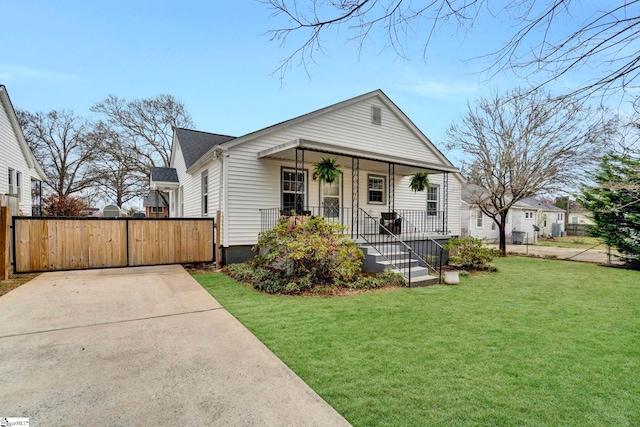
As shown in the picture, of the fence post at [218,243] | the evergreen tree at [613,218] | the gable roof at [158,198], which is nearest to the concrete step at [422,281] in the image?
the fence post at [218,243]

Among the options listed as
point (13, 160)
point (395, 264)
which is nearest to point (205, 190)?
point (395, 264)

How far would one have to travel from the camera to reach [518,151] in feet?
42.8

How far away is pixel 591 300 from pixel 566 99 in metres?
5.68

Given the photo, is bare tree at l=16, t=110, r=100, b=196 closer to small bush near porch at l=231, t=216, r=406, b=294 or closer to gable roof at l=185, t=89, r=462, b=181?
gable roof at l=185, t=89, r=462, b=181

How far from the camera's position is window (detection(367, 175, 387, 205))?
11.2 meters

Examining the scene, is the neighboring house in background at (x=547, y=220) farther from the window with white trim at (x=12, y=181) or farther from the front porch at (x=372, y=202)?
the window with white trim at (x=12, y=181)

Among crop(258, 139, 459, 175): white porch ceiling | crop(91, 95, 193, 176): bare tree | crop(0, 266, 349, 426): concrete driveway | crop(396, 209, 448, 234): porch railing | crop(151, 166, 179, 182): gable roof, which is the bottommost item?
crop(0, 266, 349, 426): concrete driveway

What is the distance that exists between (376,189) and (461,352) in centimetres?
832

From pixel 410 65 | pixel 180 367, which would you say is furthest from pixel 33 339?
pixel 410 65

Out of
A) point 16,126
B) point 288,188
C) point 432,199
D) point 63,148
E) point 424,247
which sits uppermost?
point 63,148

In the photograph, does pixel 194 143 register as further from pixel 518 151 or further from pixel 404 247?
pixel 518 151

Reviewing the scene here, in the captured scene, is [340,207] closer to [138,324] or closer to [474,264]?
[474,264]

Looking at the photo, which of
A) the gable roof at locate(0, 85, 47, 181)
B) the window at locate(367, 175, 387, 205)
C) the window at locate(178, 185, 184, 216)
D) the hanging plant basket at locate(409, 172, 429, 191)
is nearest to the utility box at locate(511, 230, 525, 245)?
the hanging plant basket at locate(409, 172, 429, 191)

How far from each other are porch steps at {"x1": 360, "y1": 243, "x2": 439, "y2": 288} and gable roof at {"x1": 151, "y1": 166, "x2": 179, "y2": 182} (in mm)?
11203
